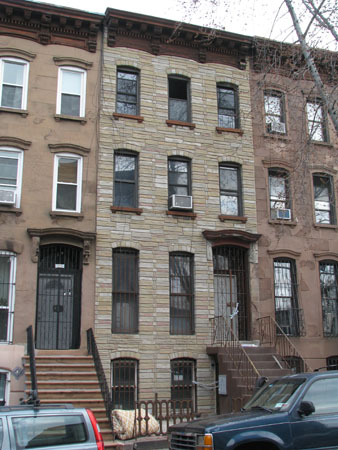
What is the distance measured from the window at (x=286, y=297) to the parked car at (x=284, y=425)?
368 inches

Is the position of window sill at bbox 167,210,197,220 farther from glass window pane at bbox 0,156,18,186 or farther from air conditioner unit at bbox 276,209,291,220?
glass window pane at bbox 0,156,18,186

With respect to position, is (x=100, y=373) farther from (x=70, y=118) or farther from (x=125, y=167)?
(x=70, y=118)

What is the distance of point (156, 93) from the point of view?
18156mm

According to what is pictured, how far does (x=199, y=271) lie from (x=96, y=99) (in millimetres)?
6425

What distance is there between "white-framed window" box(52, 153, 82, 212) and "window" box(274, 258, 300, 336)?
7.01 metres

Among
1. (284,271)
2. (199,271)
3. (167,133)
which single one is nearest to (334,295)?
(284,271)

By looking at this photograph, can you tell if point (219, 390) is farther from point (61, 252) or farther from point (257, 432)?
point (257, 432)

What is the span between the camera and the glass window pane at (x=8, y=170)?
52.2 ft

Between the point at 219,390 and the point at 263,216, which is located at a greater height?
the point at 263,216

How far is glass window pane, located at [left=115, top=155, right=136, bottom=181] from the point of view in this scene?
1720 cm

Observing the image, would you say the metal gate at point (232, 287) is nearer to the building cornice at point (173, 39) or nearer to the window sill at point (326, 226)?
the window sill at point (326, 226)

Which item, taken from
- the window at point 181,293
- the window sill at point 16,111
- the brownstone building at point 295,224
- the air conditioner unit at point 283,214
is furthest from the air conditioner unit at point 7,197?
the air conditioner unit at point 283,214

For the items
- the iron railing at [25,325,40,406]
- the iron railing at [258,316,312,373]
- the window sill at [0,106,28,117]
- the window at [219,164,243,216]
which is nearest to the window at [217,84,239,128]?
the window at [219,164,243,216]

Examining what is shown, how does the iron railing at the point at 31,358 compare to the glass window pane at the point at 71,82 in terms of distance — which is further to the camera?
the glass window pane at the point at 71,82
